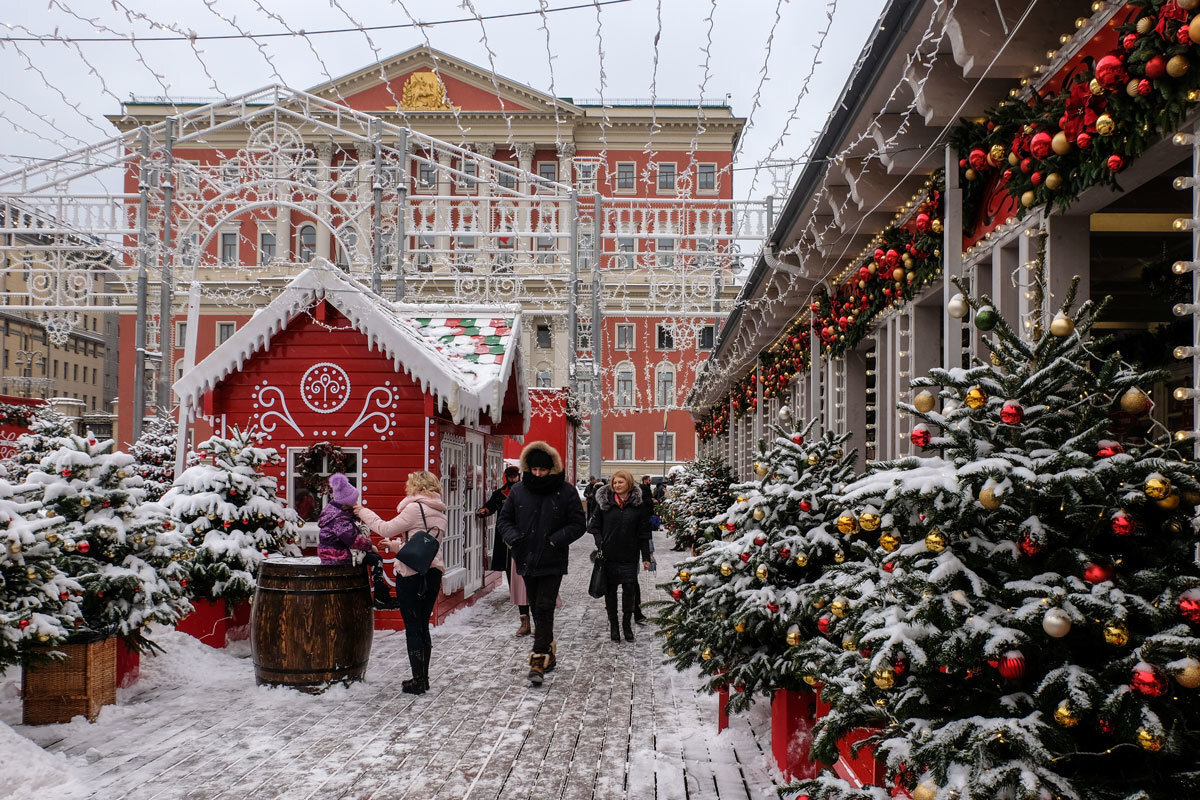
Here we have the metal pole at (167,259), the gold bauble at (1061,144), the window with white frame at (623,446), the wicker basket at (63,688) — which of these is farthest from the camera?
the window with white frame at (623,446)

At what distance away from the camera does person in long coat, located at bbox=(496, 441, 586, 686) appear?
823 cm

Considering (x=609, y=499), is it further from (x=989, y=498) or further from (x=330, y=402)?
(x=989, y=498)

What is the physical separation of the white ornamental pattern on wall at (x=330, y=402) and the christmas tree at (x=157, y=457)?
236 inches

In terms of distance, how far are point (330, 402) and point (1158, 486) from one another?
30.0 ft

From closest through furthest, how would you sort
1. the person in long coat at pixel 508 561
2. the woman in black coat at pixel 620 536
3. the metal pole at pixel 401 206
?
1. the woman in black coat at pixel 620 536
2. the person in long coat at pixel 508 561
3. the metal pole at pixel 401 206

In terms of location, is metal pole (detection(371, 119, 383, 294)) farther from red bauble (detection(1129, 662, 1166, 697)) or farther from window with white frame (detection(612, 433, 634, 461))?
window with white frame (detection(612, 433, 634, 461))

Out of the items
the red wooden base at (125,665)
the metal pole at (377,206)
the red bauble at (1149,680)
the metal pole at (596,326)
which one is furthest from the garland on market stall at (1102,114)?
the metal pole at (596,326)

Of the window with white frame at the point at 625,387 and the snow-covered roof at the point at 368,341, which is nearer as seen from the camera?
the snow-covered roof at the point at 368,341

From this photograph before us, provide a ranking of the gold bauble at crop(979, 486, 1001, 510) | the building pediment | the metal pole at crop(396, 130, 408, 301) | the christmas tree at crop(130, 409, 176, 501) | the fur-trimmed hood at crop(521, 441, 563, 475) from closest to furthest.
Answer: the gold bauble at crop(979, 486, 1001, 510)
the fur-trimmed hood at crop(521, 441, 563, 475)
the metal pole at crop(396, 130, 408, 301)
the christmas tree at crop(130, 409, 176, 501)
the building pediment

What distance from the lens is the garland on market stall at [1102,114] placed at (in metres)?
3.35

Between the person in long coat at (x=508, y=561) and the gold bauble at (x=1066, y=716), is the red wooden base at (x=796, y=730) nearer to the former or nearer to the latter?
the gold bauble at (x=1066, y=716)

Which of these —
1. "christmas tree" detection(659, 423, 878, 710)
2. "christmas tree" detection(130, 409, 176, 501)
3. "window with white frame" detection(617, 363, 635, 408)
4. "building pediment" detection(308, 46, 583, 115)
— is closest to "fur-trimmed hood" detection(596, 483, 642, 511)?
"christmas tree" detection(659, 423, 878, 710)

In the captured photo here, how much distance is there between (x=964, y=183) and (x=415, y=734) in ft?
15.0

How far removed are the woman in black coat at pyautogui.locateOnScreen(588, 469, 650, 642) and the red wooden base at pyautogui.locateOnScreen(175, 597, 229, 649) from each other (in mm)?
3453
